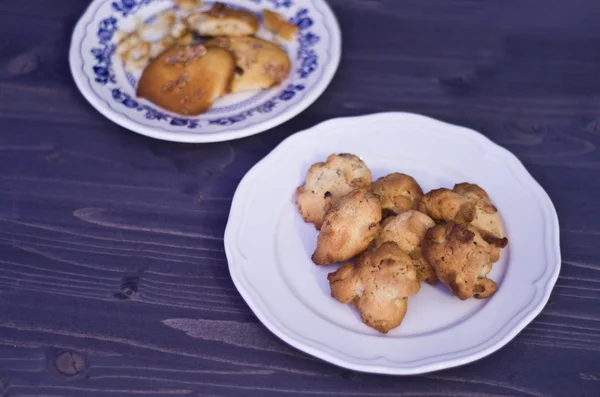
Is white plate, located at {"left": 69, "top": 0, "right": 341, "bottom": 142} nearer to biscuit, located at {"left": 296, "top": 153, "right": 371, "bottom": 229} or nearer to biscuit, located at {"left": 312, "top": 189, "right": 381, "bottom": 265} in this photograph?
biscuit, located at {"left": 296, "top": 153, "right": 371, "bottom": 229}

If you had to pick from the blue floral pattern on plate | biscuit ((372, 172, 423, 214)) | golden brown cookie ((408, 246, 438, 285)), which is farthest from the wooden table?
biscuit ((372, 172, 423, 214))

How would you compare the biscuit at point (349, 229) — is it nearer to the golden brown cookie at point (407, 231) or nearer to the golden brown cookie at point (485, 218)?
the golden brown cookie at point (407, 231)

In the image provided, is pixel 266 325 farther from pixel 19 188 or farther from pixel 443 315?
pixel 19 188

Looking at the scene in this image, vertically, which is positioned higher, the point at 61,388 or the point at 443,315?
the point at 443,315

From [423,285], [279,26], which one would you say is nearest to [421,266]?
[423,285]

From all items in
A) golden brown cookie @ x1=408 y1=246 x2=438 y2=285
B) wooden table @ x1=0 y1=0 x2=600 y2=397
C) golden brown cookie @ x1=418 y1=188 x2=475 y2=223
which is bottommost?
wooden table @ x1=0 y1=0 x2=600 y2=397

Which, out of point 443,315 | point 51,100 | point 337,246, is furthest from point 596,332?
point 51,100

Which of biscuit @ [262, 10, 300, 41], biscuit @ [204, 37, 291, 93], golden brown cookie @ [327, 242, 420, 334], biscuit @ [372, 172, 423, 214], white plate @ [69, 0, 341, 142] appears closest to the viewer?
golden brown cookie @ [327, 242, 420, 334]

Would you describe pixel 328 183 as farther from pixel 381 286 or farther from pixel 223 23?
pixel 223 23
